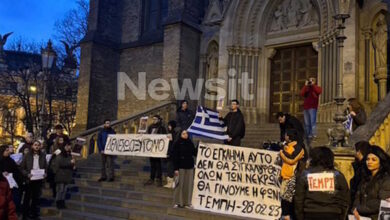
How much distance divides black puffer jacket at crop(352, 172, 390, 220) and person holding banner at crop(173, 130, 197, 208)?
4517 mm

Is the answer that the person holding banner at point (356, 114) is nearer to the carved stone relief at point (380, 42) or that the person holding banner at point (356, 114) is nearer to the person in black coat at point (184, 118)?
the person in black coat at point (184, 118)

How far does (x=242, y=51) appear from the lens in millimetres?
16062

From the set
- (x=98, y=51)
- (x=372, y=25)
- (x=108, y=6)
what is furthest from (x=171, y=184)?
(x=108, y=6)

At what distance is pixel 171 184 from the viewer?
9.59 metres

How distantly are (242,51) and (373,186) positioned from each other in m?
12.4

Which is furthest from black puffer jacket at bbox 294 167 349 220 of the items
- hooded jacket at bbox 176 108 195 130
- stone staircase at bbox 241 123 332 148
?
stone staircase at bbox 241 123 332 148

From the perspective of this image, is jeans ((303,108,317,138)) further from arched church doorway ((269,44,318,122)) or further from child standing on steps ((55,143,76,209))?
child standing on steps ((55,143,76,209))

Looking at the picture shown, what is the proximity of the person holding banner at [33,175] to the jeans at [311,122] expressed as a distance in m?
6.84

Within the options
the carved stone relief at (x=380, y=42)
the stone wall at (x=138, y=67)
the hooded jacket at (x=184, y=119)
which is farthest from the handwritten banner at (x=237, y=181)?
the stone wall at (x=138, y=67)

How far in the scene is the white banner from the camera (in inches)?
392

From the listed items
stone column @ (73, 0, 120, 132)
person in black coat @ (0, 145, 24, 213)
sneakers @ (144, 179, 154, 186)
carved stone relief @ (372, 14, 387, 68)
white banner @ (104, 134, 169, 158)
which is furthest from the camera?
stone column @ (73, 0, 120, 132)

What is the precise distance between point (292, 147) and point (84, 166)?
28.6ft

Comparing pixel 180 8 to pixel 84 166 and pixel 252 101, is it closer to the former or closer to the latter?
pixel 252 101

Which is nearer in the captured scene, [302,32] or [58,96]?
[302,32]
